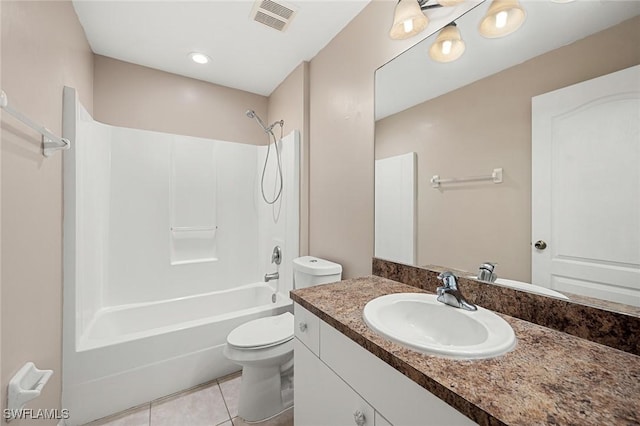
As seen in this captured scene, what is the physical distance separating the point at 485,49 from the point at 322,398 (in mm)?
1499

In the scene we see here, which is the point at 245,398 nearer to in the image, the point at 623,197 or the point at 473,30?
the point at 623,197

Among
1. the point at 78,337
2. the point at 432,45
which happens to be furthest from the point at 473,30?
the point at 78,337

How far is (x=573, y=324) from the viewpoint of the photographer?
791 mm

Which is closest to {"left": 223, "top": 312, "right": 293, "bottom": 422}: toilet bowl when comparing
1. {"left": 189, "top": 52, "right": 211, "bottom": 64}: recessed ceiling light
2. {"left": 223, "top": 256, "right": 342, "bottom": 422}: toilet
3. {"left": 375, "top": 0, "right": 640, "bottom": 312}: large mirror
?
{"left": 223, "top": 256, "right": 342, "bottom": 422}: toilet

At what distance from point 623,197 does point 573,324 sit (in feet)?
1.29

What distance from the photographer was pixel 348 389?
84cm

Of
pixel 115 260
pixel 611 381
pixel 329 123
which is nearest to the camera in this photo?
pixel 611 381

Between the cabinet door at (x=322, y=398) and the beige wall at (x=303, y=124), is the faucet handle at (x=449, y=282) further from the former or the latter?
the beige wall at (x=303, y=124)

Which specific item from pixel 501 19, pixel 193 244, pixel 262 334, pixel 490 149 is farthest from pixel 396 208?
pixel 193 244

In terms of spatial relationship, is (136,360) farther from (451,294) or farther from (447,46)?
(447,46)

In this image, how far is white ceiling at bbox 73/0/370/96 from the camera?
1.64 m

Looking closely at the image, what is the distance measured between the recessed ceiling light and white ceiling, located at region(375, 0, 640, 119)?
1.54 m

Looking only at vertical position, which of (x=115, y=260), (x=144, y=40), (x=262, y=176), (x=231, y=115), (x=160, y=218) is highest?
(x=144, y=40)

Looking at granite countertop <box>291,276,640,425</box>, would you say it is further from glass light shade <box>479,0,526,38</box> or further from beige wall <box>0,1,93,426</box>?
beige wall <box>0,1,93,426</box>
